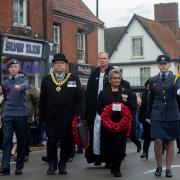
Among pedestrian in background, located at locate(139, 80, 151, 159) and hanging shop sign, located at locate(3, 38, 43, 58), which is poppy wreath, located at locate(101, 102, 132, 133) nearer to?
pedestrian in background, located at locate(139, 80, 151, 159)

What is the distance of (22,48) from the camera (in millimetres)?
22422

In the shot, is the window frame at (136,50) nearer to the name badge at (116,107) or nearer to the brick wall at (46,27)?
the brick wall at (46,27)

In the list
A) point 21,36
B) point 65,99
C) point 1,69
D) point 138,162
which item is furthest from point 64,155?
point 21,36

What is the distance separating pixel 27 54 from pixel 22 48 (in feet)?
1.32

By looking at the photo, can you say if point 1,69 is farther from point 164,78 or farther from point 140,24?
point 140,24

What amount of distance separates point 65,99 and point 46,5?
49.3ft

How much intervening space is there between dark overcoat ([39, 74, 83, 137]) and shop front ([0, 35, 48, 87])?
1109 cm

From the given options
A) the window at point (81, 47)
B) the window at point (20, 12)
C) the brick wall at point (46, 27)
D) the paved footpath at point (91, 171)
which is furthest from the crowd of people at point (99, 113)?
the window at point (81, 47)

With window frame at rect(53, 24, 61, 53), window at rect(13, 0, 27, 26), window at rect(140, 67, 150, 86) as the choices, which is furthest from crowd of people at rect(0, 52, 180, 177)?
window at rect(140, 67, 150, 86)

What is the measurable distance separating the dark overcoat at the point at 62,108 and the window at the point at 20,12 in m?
13.3

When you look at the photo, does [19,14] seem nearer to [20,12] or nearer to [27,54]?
[20,12]

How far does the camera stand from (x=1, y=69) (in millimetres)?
20484

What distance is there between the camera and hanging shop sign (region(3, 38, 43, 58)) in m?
21.4

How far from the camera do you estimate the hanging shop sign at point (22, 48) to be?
21.4 metres
